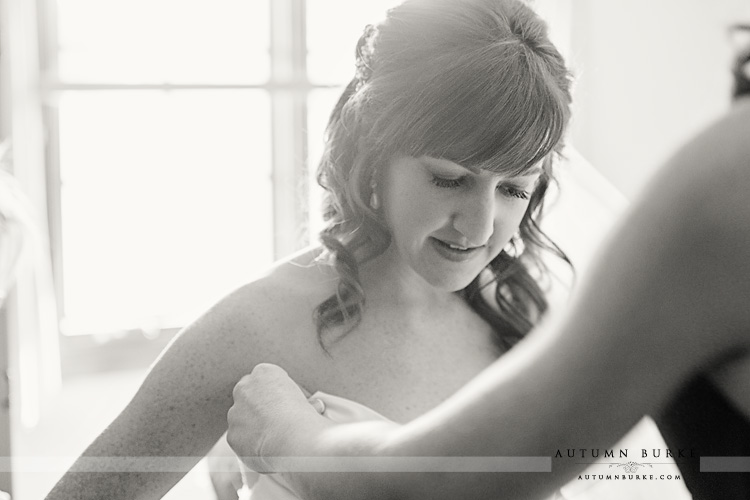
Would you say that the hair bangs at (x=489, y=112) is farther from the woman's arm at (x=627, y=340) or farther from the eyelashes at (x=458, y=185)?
the woman's arm at (x=627, y=340)

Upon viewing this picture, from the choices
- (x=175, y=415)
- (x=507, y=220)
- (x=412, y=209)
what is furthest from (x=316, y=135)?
(x=175, y=415)

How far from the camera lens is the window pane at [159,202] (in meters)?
0.80

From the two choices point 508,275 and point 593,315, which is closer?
point 593,315

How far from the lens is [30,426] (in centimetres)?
82

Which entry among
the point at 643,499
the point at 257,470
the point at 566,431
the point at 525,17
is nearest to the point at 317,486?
the point at 257,470

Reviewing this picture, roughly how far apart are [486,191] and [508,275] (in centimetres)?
17

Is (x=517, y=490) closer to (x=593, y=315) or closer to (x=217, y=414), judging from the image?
(x=593, y=315)

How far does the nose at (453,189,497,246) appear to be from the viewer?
2.75ft

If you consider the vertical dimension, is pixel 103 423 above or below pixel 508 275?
below

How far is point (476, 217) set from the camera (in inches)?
33.4

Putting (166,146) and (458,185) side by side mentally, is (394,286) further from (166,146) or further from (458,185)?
(166,146)

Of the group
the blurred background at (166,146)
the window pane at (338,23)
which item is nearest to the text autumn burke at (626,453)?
the blurred background at (166,146)

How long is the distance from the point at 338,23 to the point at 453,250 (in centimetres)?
30

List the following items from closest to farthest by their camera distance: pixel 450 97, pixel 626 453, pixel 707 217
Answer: pixel 707 217 < pixel 626 453 < pixel 450 97
